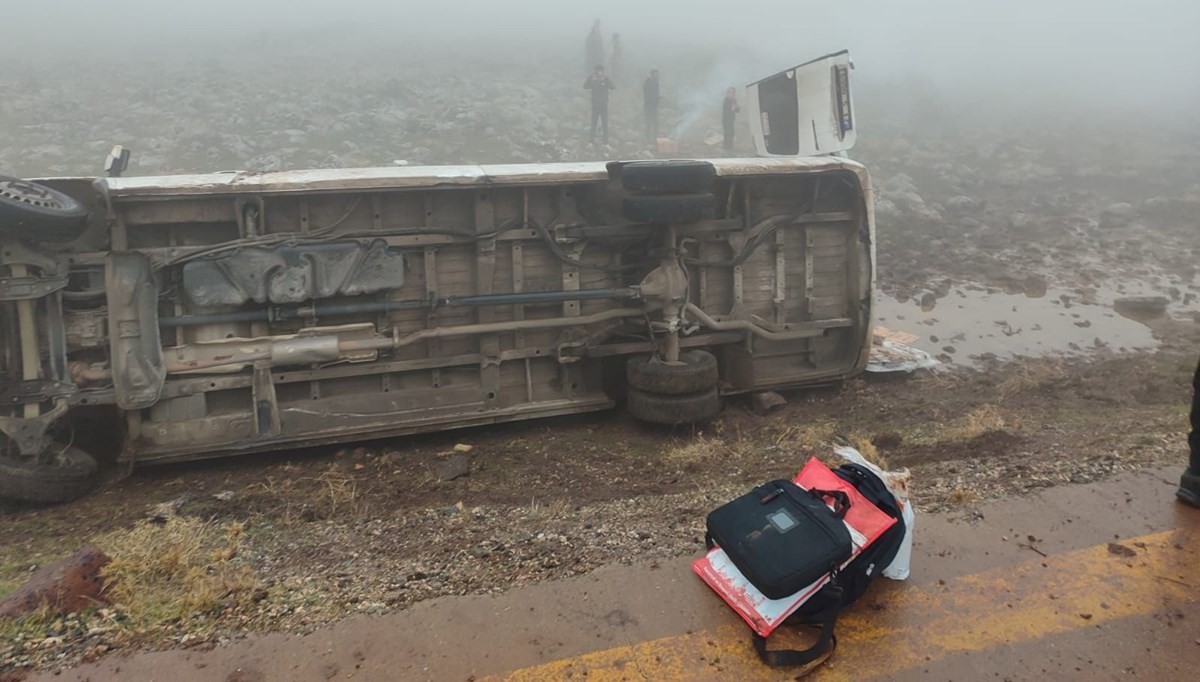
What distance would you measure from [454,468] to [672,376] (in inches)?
66.9

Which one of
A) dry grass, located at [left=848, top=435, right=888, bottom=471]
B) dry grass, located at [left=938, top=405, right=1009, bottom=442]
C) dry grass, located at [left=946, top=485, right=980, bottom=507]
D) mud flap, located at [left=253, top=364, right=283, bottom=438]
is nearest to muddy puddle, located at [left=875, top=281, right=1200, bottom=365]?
dry grass, located at [left=938, top=405, right=1009, bottom=442]

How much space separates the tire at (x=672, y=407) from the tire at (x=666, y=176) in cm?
150

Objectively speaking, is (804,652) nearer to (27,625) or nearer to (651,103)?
(27,625)

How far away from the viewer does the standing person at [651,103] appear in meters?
18.3

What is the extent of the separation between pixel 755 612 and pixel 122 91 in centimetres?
2190

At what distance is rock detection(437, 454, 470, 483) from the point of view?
16.1 feet

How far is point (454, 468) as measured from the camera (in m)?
5.02

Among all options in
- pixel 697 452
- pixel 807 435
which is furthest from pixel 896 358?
pixel 697 452

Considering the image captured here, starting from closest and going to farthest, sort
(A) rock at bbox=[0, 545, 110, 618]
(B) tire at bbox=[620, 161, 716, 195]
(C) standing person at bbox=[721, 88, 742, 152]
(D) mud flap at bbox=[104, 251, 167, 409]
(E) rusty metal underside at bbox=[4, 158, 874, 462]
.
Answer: (A) rock at bbox=[0, 545, 110, 618]
(D) mud flap at bbox=[104, 251, 167, 409]
(E) rusty metal underside at bbox=[4, 158, 874, 462]
(B) tire at bbox=[620, 161, 716, 195]
(C) standing person at bbox=[721, 88, 742, 152]

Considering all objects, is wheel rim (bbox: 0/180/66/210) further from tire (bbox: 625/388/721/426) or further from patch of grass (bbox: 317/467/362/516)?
tire (bbox: 625/388/721/426)

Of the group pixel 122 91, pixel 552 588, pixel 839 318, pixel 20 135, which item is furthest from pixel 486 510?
pixel 122 91

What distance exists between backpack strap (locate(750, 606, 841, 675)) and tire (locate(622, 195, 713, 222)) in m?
3.18

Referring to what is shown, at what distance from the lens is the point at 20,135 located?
15656 millimetres

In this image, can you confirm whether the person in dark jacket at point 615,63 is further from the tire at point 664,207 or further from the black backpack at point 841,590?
the black backpack at point 841,590
